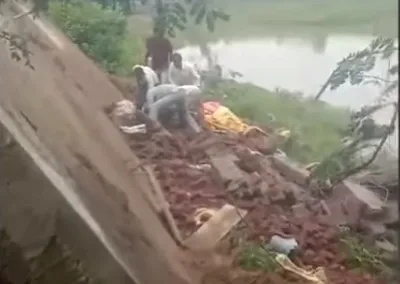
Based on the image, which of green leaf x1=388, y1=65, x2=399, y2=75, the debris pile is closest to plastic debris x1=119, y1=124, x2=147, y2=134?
the debris pile

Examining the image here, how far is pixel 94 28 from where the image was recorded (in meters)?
0.68

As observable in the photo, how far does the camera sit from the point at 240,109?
0.65m

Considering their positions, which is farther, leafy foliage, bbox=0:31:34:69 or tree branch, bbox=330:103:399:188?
leafy foliage, bbox=0:31:34:69

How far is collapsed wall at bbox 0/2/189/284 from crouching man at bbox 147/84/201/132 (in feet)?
0.12

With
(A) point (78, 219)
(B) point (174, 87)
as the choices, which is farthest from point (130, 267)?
(B) point (174, 87)

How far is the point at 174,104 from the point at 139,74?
0.13 feet

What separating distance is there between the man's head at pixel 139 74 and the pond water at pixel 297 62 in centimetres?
7

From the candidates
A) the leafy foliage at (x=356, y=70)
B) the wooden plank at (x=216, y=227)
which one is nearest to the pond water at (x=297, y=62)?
the leafy foliage at (x=356, y=70)

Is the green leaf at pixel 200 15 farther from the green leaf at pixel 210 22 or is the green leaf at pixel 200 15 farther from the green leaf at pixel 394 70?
the green leaf at pixel 394 70

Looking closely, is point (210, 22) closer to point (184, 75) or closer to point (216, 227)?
point (184, 75)

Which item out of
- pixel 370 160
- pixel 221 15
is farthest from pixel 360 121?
pixel 221 15

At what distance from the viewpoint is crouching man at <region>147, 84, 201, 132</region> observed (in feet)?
2.17

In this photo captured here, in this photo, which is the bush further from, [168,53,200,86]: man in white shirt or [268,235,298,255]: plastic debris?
[268,235,298,255]: plastic debris

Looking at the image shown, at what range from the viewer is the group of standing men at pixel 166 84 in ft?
2.14
